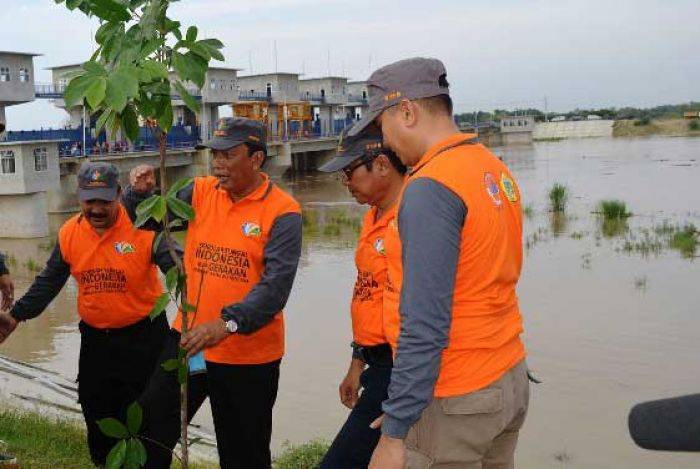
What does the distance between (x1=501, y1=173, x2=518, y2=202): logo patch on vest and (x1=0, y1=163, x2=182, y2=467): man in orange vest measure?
2305 mm

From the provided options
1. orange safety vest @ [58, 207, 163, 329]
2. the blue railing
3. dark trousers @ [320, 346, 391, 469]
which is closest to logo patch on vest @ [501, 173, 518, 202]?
dark trousers @ [320, 346, 391, 469]

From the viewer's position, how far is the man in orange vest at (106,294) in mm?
4219

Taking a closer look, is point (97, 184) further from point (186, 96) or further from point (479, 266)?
point (479, 266)

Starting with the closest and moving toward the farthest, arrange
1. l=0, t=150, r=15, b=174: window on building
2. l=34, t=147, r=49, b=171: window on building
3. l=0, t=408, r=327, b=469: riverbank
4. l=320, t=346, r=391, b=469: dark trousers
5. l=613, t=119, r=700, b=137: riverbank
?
l=320, t=346, r=391, b=469: dark trousers, l=0, t=408, r=327, b=469: riverbank, l=0, t=150, r=15, b=174: window on building, l=34, t=147, r=49, b=171: window on building, l=613, t=119, r=700, b=137: riverbank

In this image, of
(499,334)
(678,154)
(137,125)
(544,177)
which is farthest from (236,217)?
(678,154)

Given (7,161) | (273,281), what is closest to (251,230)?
(273,281)

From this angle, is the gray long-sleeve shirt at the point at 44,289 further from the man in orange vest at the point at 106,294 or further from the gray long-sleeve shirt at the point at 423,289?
the gray long-sleeve shirt at the point at 423,289

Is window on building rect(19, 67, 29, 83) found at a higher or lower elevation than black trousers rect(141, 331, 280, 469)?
higher

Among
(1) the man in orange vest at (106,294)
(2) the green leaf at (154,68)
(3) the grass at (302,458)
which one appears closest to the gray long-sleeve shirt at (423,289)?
(2) the green leaf at (154,68)

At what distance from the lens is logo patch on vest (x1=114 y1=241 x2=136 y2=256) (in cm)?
422

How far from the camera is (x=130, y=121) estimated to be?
2.45 metres

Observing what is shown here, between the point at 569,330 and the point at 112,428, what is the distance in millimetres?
9099

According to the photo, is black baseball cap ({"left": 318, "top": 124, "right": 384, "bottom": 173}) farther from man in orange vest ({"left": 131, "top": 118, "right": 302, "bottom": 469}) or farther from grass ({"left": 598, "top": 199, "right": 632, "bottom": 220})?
grass ({"left": 598, "top": 199, "right": 632, "bottom": 220})

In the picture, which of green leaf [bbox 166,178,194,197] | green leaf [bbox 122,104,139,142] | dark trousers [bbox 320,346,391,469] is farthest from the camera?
dark trousers [bbox 320,346,391,469]
